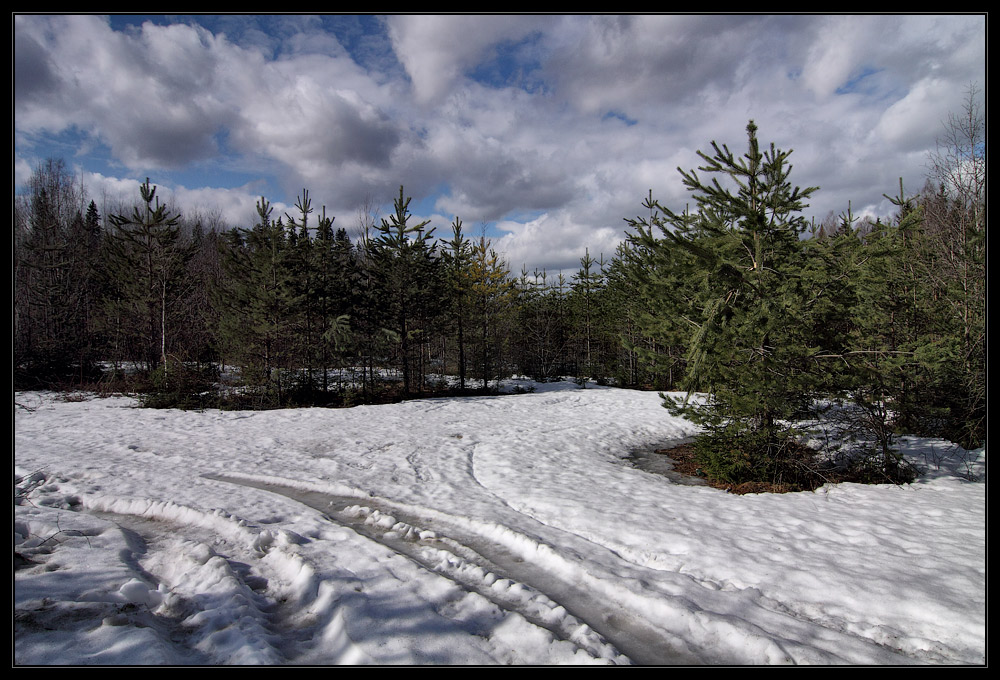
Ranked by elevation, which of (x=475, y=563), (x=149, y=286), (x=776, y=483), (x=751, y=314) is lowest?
Result: (x=776, y=483)

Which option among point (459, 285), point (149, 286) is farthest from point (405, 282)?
point (149, 286)

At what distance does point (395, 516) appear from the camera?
6.27 metres

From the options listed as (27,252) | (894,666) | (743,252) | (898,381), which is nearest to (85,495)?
(894,666)

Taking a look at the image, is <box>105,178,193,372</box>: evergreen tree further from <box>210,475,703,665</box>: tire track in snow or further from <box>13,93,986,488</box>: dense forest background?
<box>210,475,703,665</box>: tire track in snow

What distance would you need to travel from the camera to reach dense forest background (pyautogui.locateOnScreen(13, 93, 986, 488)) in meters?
6.62

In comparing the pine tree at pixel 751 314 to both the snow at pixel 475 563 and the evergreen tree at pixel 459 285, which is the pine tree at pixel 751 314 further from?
the evergreen tree at pixel 459 285

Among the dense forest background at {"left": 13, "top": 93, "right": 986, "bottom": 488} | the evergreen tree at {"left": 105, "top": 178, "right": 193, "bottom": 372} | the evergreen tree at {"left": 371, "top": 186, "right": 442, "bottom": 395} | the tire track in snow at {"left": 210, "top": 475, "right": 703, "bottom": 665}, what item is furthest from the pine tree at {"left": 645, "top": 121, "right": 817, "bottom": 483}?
the evergreen tree at {"left": 105, "top": 178, "right": 193, "bottom": 372}

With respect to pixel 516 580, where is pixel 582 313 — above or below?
above

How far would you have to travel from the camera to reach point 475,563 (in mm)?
4746

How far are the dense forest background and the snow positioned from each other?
5.30 feet

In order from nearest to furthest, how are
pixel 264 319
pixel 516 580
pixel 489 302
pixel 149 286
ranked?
pixel 516 580, pixel 264 319, pixel 149 286, pixel 489 302

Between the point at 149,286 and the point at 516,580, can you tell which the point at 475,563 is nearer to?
the point at 516,580

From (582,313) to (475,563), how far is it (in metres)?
25.1

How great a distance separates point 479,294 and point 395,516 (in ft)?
63.7
